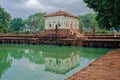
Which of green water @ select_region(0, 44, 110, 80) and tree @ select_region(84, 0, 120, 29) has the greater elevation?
tree @ select_region(84, 0, 120, 29)

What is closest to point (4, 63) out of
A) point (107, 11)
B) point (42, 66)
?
point (42, 66)

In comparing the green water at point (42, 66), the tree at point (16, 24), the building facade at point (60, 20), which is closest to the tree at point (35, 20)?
the tree at point (16, 24)

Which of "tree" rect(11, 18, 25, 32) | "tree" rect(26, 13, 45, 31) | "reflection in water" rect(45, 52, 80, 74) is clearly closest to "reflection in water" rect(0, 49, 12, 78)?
"reflection in water" rect(45, 52, 80, 74)

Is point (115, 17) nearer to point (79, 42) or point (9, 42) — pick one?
point (79, 42)

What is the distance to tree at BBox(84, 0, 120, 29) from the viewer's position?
1732 cm

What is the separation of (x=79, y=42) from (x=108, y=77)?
71.3ft

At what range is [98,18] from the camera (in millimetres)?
21156

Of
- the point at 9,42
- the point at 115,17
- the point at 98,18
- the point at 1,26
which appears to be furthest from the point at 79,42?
the point at 1,26

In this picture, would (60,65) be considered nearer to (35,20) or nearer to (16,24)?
(16,24)

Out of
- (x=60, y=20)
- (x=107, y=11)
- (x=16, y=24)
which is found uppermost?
(x=16, y=24)

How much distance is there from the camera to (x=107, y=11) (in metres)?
18.4

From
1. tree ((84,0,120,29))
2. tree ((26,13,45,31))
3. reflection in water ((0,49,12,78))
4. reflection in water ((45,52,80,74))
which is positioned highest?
tree ((26,13,45,31))

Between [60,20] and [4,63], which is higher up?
[60,20]

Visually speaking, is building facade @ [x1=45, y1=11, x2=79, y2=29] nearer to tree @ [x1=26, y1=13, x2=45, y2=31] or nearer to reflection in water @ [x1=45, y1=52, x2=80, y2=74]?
reflection in water @ [x1=45, y1=52, x2=80, y2=74]
